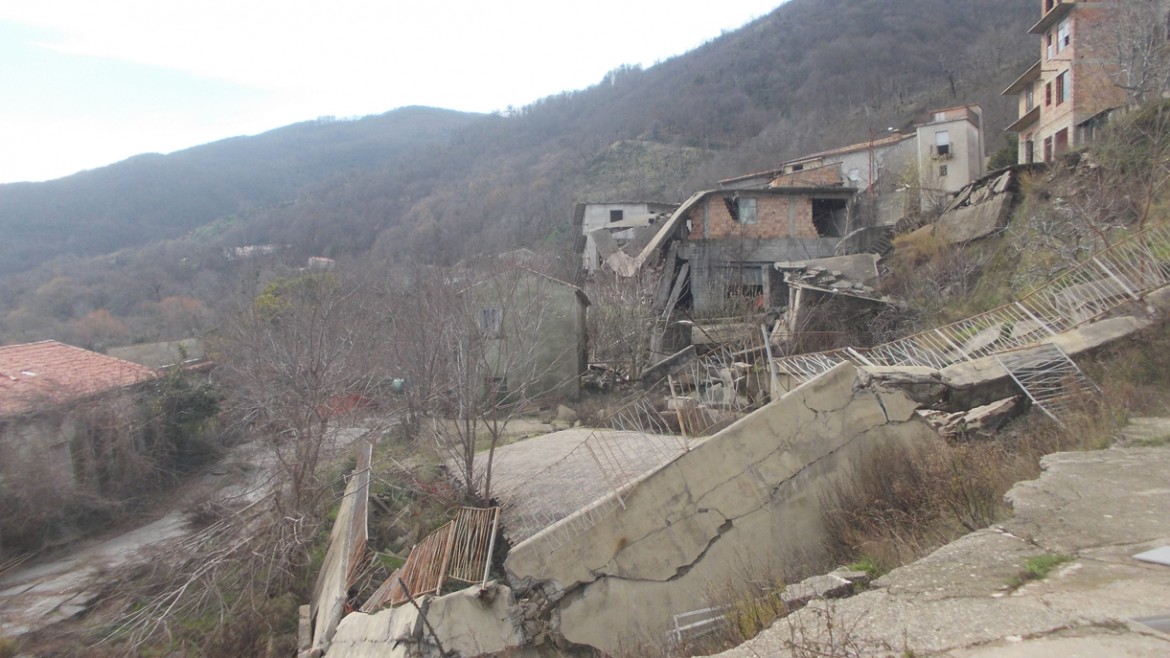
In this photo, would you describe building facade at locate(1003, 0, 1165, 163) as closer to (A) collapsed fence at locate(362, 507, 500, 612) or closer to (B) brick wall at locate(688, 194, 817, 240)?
(B) brick wall at locate(688, 194, 817, 240)

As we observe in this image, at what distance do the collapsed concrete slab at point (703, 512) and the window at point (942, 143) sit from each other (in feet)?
92.3

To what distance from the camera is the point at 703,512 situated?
6945mm

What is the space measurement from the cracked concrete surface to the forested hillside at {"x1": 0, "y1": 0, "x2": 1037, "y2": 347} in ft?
109

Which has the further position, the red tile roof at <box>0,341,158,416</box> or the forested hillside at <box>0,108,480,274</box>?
the forested hillside at <box>0,108,480,274</box>

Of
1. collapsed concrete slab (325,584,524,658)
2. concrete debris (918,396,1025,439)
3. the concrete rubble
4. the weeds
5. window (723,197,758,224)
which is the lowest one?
collapsed concrete slab (325,584,524,658)

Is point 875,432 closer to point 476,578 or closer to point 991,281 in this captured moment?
point 476,578

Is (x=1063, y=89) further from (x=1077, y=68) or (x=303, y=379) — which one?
(x=303, y=379)

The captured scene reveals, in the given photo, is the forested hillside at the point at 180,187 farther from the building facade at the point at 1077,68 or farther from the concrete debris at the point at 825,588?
the building facade at the point at 1077,68

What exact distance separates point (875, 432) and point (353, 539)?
24.4ft

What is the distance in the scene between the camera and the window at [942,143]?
3011 centimetres

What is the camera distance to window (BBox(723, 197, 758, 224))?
23875 mm

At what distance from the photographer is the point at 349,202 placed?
79.2m

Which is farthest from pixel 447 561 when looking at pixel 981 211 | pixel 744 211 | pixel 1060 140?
pixel 1060 140

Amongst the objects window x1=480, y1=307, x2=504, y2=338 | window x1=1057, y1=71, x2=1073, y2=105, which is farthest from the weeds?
window x1=1057, y1=71, x2=1073, y2=105
